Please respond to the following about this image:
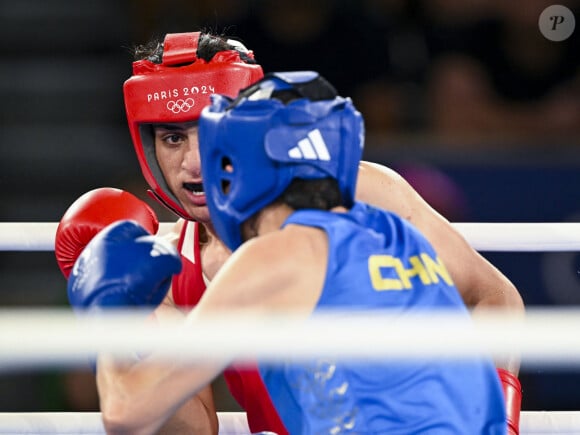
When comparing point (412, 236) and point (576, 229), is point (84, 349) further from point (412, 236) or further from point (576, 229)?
point (576, 229)

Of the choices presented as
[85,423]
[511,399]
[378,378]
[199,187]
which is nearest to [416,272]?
[378,378]

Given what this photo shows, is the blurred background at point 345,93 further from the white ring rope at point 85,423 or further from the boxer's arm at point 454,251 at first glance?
the boxer's arm at point 454,251

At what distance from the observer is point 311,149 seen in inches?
53.1

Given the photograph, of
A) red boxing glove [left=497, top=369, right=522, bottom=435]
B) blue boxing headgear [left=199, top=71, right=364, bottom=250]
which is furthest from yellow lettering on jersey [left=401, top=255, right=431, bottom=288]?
red boxing glove [left=497, top=369, right=522, bottom=435]

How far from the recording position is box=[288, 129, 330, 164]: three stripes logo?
134cm

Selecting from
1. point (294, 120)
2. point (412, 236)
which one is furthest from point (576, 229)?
point (294, 120)

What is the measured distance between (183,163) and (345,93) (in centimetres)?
175

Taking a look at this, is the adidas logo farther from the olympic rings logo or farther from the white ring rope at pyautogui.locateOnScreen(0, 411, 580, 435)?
the white ring rope at pyautogui.locateOnScreen(0, 411, 580, 435)

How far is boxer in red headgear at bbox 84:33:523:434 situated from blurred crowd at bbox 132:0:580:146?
160 cm

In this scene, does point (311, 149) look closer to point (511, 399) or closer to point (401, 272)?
point (401, 272)

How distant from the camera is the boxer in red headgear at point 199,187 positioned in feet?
6.09

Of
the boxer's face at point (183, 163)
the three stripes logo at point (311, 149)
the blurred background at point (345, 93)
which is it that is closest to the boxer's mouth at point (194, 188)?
the boxer's face at point (183, 163)

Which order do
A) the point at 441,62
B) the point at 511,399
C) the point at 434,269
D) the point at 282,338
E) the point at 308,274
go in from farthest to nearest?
the point at 441,62 → the point at 511,399 → the point at 434,269 → the point at 308,274 → the point at 282,338

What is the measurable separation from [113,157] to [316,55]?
0.83 meters
